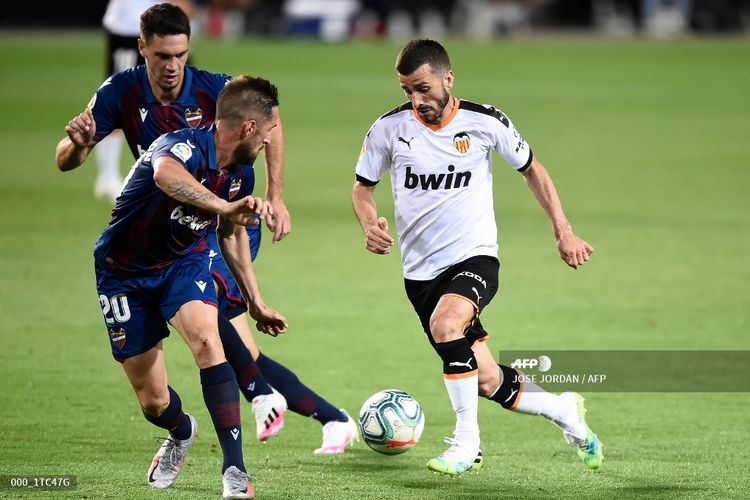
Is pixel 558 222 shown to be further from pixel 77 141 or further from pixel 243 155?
pixel 77 141

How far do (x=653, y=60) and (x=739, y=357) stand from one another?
25.6 m

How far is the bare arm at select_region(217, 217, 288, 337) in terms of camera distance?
21.5 ft

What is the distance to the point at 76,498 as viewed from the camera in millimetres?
6246

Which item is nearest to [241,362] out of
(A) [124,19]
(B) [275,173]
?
(B) [275,173]

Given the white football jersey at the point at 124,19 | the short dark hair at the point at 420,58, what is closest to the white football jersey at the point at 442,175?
the short dark hair at the point at 420,58

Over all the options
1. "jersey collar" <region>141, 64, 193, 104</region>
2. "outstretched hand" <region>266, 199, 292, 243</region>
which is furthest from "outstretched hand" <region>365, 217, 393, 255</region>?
"jersey collar" <region>141, 64, 193, 104</region>

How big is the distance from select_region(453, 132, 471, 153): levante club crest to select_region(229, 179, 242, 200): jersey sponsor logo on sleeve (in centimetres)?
119

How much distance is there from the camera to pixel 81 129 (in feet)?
22.1

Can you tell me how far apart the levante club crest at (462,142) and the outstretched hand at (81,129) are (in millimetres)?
1918

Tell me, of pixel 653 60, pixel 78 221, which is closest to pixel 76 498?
pixel 78 221

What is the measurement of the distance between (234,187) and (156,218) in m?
0.46

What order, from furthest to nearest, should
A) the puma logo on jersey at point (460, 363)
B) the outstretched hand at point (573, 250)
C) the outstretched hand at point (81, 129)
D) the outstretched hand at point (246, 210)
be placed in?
the outstretched hand at point (573, 250) → the outstretched hand at point (81, 129) → the puma logo on jersey at point (460, 363) → the outstretched hand at point (246, 210)

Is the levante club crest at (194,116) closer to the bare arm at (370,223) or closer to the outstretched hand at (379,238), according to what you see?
the bare arm at (370,223)

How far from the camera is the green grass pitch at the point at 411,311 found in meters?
6.97
